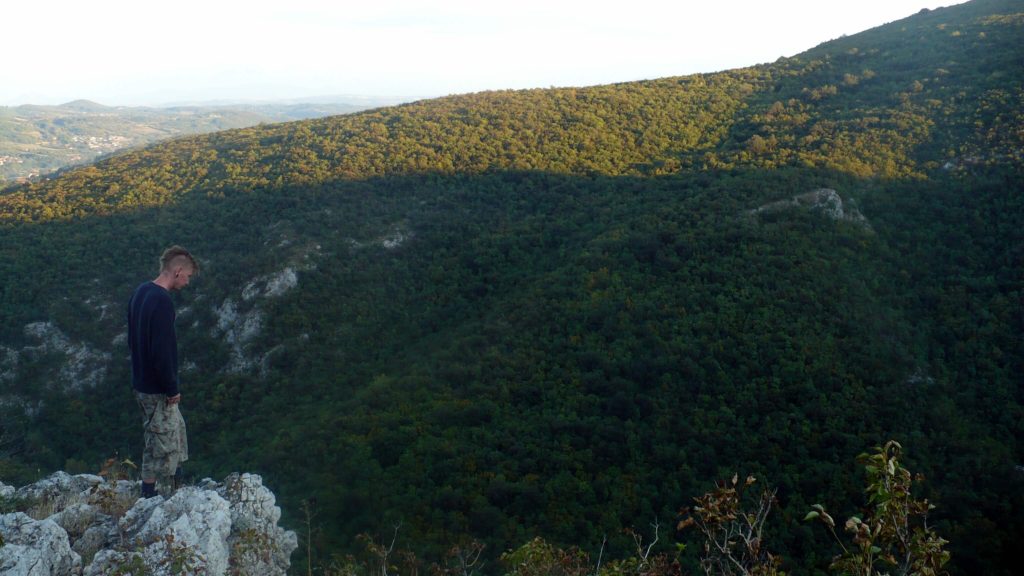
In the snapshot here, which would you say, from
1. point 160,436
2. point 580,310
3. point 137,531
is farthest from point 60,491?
point 580,310

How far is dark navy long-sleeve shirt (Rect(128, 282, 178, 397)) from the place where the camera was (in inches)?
218

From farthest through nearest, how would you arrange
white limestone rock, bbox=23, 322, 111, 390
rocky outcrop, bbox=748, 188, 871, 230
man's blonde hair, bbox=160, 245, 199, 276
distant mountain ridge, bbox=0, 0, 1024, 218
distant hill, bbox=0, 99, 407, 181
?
distant hill, bbox=0, 99, 407, 181, distant mountain ridge, bbox=0, 0, 1024, 218, rocky outcrop, bbox=748, 188, 871, 230, white limestone rock, bbox=23, 322, 111, 390, man's blonde hair, bbox=160, 245, 199, 276

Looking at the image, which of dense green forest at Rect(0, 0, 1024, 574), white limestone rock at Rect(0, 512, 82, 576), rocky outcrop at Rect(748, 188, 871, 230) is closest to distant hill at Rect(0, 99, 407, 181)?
dense green forest at Rect(0, 0, 1024, 574)

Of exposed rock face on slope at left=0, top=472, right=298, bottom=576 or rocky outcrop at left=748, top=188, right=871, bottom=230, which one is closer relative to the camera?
exposed rock face on slope at left=0, top=472, right=298, bottom=576

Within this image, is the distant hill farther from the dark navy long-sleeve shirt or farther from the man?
the dark navy long-sleeve shirt

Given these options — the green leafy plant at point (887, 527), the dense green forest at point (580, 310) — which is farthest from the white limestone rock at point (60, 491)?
the green leafy plant at point (887, 527)

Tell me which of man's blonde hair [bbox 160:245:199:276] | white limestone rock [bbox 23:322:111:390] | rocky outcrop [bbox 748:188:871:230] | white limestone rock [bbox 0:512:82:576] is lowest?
white limestone rock [bbox 23:322:111:390]

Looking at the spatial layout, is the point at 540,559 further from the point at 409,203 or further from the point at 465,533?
the point at 409,203

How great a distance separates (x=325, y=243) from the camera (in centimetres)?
2352

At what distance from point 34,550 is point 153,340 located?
2064 mm

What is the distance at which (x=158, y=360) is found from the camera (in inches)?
225

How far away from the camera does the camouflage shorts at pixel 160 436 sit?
6074 mm

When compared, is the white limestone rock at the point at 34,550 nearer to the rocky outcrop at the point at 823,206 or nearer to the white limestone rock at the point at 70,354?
the white limestone rock at the point at 70,354

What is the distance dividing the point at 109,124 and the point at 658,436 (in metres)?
199
